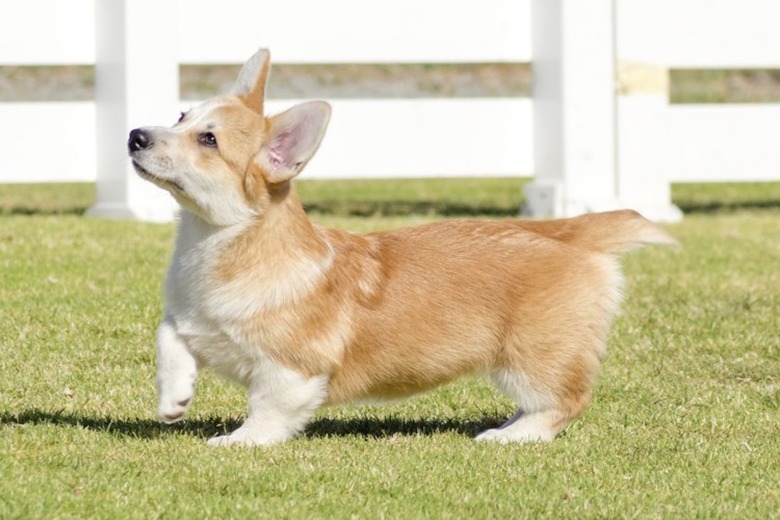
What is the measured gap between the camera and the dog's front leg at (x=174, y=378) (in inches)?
173

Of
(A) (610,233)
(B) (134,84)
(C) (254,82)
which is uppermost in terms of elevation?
(B) (134,84)

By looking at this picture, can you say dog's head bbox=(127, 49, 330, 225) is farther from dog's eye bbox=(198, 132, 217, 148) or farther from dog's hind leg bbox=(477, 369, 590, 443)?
dog's hind leg bbox=(477, 369, 590, 443)

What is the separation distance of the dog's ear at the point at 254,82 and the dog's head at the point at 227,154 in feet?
0.42

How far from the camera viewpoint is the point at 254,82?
472cm

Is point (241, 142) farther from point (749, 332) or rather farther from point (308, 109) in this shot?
point (749, 332)

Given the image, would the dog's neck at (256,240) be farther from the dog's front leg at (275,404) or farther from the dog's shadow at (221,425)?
the dog's shadow at (221,425)

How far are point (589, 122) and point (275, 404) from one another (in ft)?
20.8

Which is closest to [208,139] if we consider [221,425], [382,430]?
[221,425]

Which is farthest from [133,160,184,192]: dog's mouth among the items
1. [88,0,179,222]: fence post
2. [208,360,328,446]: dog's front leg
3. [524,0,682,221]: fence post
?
[524,0,682,221]: fence post

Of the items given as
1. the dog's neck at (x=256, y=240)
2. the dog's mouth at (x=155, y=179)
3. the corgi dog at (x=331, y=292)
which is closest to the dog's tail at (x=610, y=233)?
the corgi dog at (x=331, y=292)

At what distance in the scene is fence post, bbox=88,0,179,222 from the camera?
9.59 m

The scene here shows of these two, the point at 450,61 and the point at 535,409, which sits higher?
the point at 450,61

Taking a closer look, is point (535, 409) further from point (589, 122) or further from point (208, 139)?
point (589, 122)

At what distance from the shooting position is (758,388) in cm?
577
